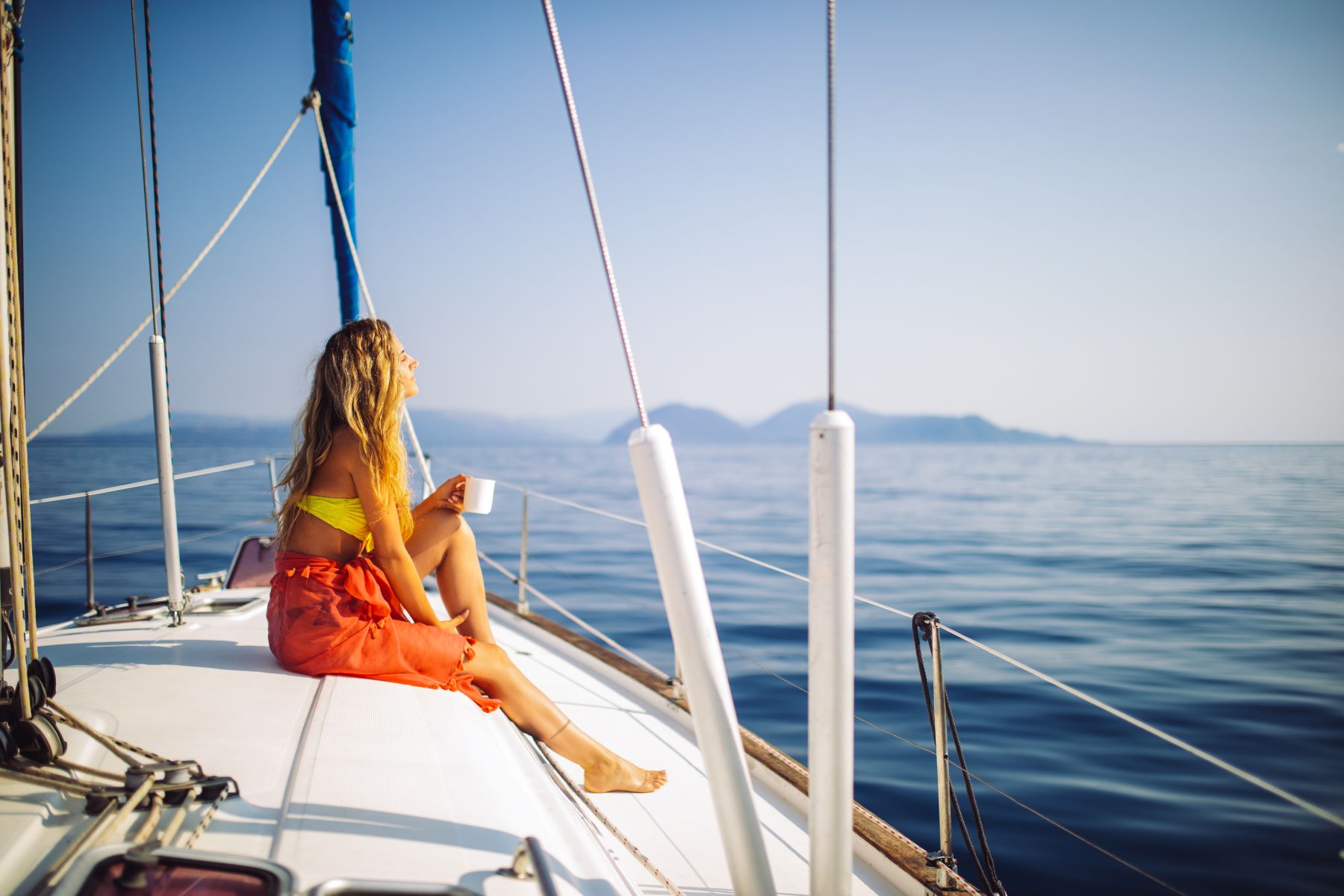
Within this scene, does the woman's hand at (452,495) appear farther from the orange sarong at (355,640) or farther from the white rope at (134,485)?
the white rope at (134,485)

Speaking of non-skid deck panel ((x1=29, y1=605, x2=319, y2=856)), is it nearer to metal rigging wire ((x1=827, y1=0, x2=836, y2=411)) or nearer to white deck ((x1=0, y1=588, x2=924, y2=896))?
white deck ((x1=0, y1=588, x2=924, y2=896))

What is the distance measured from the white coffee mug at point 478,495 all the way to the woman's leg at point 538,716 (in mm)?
320

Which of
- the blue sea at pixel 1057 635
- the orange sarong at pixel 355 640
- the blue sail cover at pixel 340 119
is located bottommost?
the blue sea at pixel 1057 635

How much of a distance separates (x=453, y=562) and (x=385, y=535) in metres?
0.26

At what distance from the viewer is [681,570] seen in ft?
3.42

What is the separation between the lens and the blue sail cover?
346 centimetres

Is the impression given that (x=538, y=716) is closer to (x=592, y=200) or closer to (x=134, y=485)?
(x=592, y=200)

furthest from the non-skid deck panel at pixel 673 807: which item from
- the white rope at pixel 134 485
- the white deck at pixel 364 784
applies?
the white rope at pixel 134 485

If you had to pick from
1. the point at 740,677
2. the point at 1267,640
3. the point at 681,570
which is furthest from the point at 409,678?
the point at 1267,640

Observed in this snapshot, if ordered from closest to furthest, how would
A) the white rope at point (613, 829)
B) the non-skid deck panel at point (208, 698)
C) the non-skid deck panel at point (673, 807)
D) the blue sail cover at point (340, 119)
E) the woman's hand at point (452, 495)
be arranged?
the non-skid deck panel at point (208, 698) → the white rope at point (613, 829) → the non-skid deck panel at point (673, 807) → the woman's hand at point (452, 495) → the blue sail cover at point (340, 119)

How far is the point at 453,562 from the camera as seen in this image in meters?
1.97

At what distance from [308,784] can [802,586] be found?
5976mm

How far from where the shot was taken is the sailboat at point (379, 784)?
3.20 ft

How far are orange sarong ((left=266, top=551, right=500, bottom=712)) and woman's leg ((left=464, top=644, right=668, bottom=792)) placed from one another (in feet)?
0.12
